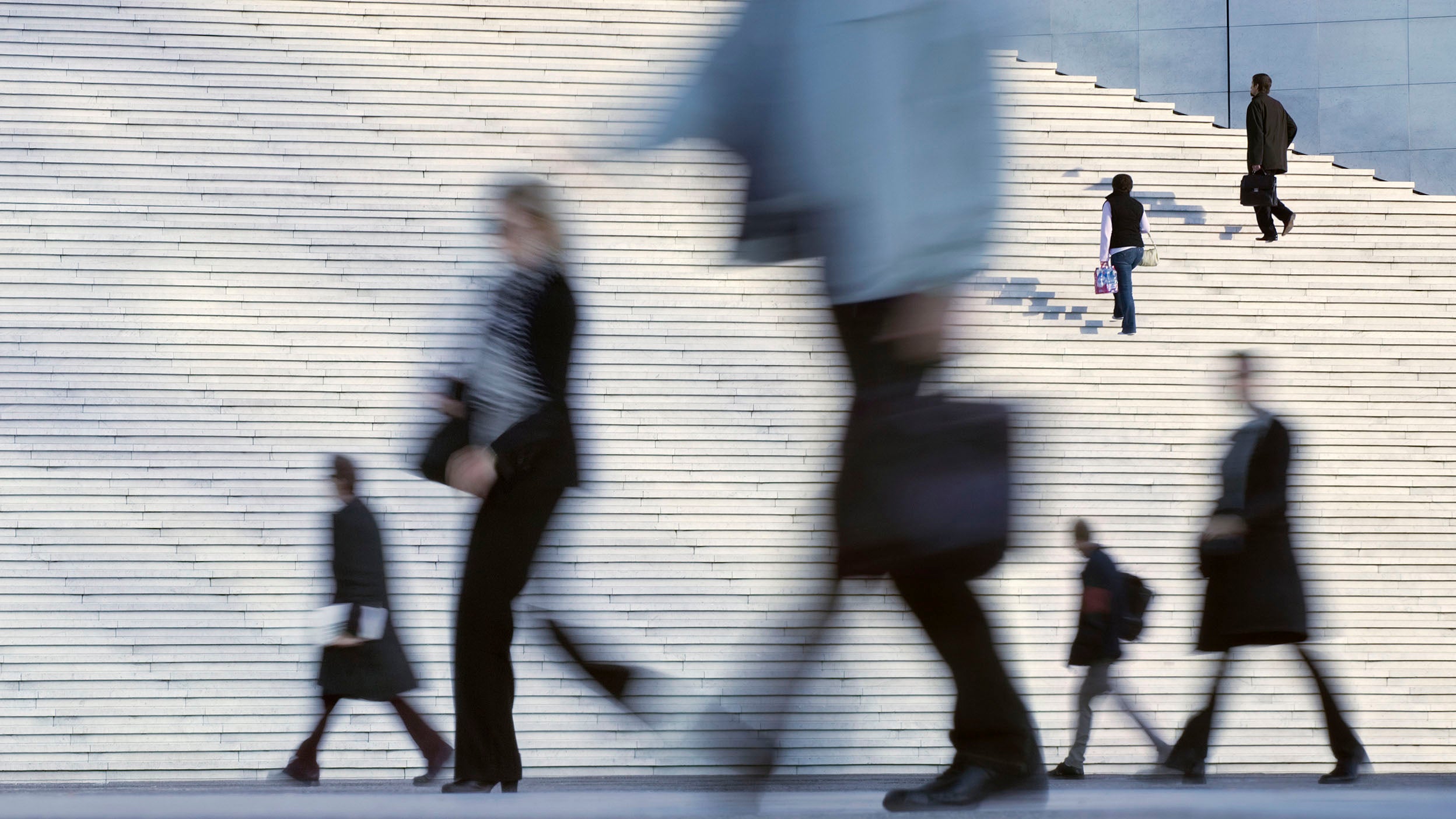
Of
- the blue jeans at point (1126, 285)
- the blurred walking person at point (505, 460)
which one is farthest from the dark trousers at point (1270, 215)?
the blurred walking person at point (505, 460)

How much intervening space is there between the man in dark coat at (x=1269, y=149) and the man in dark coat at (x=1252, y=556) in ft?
22.4

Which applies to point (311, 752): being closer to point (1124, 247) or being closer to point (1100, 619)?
point (1100, 619)

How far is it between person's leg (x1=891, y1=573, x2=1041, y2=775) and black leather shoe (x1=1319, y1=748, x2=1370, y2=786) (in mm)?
3435

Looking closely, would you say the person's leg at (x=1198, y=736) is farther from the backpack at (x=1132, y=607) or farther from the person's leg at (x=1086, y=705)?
the person's leg at (x=1086, y=705)

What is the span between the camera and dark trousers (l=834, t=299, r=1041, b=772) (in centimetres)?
216

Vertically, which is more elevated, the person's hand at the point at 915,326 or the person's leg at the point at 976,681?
the person's hand at the point at 915,326

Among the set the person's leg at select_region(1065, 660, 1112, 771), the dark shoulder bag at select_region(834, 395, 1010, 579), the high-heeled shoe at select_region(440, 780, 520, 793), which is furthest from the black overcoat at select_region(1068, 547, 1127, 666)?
the dark shoulder bag at select_region(834, 395, 1010, 579)

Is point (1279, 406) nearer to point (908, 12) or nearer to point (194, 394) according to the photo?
point (194, 394)

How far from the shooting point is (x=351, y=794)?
2498 millimetres

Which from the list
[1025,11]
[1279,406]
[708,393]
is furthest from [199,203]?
[1025,11]

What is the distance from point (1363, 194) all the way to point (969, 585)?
10821 mm

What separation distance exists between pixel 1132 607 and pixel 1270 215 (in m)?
5.43

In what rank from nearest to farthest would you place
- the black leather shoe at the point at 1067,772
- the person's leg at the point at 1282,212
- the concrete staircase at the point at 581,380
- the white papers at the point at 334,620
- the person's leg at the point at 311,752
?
the white papers at the point at 334,620
the person's leg at the point at 311,752
the black leather shoe at the point at 1067,772
the concrete staircase at the point at 581,380
the person's leg at the point at 1282,212

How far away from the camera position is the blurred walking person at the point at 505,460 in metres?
2.83
